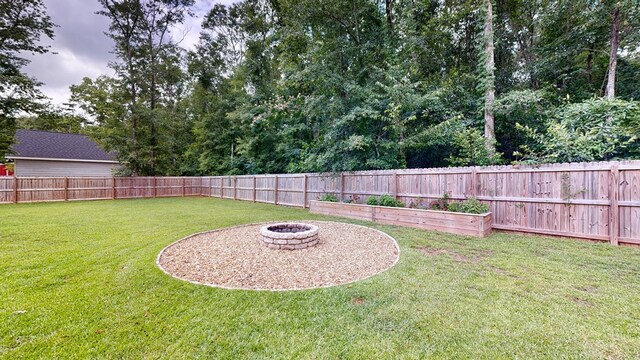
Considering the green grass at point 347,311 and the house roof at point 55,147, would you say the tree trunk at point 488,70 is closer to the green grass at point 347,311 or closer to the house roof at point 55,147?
the green grass at point 347,311

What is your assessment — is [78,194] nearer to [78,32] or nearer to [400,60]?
[78,32]

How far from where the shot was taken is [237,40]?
19922 mm

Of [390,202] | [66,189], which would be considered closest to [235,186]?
[66,189]

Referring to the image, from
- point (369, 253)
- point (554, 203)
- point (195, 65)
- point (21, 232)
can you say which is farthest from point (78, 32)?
point (554, 203)

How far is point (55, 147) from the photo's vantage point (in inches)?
687

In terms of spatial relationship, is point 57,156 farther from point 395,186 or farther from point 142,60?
point 395,186

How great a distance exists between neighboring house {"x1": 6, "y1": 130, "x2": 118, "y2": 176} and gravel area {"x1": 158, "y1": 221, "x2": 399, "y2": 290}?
16276 mm

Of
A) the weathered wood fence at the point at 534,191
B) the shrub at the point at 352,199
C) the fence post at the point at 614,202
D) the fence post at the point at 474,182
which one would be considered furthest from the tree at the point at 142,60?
the fence post at the point at 614,202

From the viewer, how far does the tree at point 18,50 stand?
10.7m

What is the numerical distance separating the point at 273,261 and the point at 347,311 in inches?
72.5

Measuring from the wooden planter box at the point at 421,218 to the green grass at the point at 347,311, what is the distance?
1301 mm

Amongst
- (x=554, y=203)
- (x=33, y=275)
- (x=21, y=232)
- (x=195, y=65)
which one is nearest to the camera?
(x=33, y=275)

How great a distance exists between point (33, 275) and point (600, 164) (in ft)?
31.3

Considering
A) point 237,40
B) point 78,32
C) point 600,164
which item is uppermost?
point 237,40
